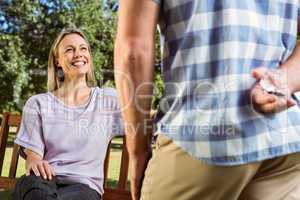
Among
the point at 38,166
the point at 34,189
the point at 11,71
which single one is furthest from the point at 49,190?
the point at 11,71

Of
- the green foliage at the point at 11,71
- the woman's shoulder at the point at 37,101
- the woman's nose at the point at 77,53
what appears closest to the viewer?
the woman's shoulder at the point at 37,101

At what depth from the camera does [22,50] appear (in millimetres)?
16000

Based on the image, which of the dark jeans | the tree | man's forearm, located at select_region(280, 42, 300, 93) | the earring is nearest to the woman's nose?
the earring

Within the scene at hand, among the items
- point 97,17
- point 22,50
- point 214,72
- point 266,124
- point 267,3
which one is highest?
point 97,17

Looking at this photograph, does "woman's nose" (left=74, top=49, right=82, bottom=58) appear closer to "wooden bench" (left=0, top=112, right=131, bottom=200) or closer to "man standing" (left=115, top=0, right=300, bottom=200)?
"wooden bench" (left=0, top=112, right=131, bottom=200)

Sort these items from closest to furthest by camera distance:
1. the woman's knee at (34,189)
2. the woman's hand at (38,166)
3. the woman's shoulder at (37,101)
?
1. the woman's knee at (34,189)
2. the woman's hand at (38,166)
3. the woman's shoulder at (37,101)

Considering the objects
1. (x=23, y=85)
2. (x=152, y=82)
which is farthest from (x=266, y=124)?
(x=23, y=85)

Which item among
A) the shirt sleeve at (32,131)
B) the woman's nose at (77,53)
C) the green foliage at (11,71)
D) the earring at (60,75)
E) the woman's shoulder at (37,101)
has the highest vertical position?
the green foliage at (11,71)

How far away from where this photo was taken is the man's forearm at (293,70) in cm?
105

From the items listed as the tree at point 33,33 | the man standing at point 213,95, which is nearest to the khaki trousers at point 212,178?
the man standing at point 213,95

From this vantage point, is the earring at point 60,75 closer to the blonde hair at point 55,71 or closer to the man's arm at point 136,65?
the blonde hair at point 55,71

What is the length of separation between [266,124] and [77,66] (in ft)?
6.49

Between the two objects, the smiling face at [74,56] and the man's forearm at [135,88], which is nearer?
the man's forearm at [135,88]

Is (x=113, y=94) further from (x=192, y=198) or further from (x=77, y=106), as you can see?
(x=192, y=198)
